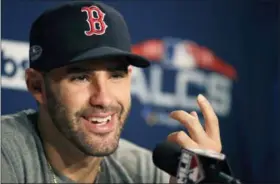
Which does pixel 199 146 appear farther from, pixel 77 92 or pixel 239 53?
pixel 239 53

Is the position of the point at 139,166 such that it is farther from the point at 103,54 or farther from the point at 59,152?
the point at 103,54

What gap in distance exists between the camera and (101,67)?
3.51 ft

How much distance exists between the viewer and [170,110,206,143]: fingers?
100 centimetres

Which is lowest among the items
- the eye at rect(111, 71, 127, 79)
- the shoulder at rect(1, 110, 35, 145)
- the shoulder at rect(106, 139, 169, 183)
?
the shoulder at rect(106, 139, 169, 183)

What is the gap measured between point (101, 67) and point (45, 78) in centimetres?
14

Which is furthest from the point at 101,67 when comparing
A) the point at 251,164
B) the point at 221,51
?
the point at 251,164

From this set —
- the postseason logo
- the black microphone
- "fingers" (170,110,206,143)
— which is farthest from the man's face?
the postseason logo

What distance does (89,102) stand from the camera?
1.06m

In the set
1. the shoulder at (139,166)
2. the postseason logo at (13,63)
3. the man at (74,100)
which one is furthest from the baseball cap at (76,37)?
the postseason logo at (13,63)

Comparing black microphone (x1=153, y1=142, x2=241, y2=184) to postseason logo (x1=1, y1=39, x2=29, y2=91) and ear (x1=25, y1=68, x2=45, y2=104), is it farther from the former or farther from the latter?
postseason logo (x1=1, y1=39, x2=29, y2=91)

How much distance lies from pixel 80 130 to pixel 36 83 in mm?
161

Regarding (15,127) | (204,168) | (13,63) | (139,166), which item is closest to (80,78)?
(15,127)

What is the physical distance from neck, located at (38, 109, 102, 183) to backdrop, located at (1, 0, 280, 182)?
0.54 metres

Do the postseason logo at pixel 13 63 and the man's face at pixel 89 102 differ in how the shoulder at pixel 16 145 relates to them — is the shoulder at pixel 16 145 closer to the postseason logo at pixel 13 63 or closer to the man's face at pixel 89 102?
the man's face at pixel 89 102
